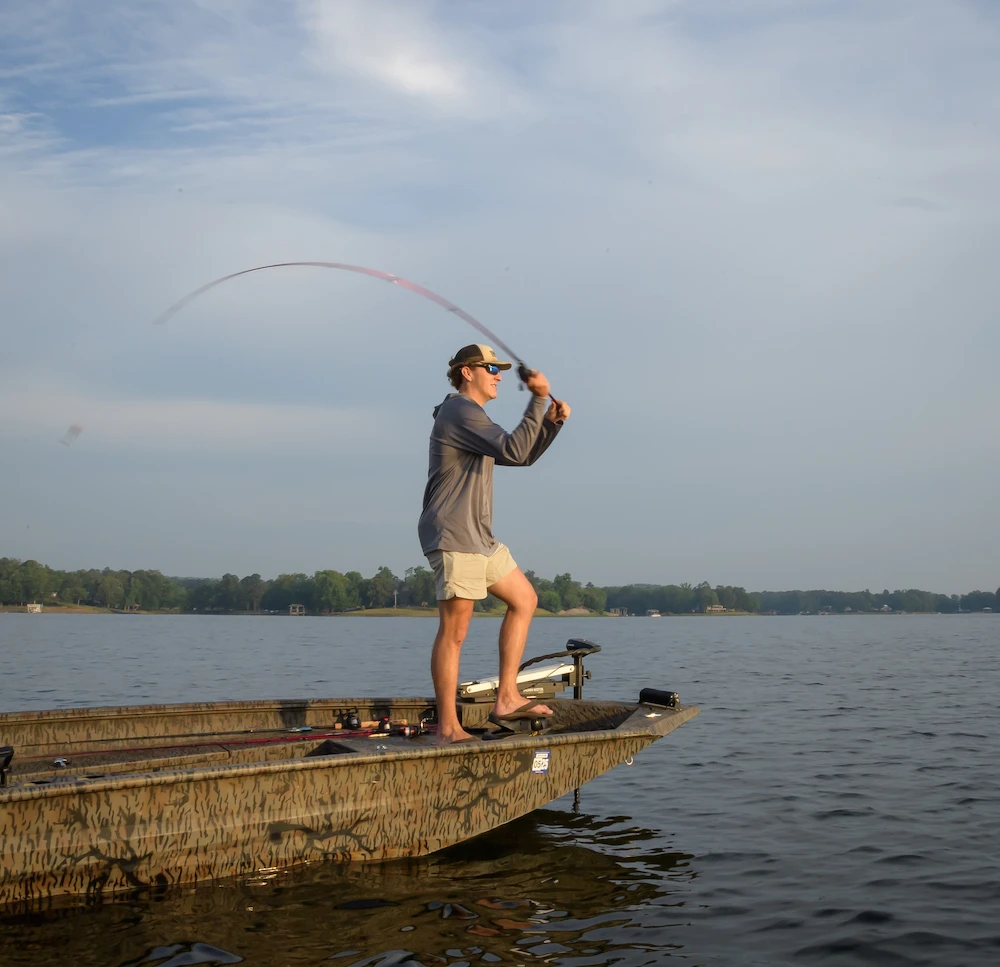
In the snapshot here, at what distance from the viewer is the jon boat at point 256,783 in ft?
14.5

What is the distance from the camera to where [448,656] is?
5.54 m

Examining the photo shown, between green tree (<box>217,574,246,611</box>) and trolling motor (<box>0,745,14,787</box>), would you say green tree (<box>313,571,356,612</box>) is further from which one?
trolling motor (<box>0,745,14,787</box>)

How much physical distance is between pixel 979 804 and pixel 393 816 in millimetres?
4508

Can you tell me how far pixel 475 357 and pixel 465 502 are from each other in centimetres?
84

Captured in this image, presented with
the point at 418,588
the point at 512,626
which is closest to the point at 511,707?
the point at 512,626

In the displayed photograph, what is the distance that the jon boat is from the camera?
4.42 metres

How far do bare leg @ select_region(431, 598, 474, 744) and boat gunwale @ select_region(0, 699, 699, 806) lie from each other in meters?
0.26

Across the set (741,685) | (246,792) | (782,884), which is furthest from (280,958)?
(741,685)

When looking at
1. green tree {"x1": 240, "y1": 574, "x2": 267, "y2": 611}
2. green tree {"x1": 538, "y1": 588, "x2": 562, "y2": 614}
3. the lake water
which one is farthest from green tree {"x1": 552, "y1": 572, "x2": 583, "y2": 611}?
the lake water

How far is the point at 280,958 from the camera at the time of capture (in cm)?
416

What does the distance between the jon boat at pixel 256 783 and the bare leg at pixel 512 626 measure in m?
0.25

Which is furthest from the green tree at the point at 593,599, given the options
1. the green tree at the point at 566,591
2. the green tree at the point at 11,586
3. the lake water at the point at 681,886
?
the lake water at the point at 681,886

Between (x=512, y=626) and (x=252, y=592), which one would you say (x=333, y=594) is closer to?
(x=252, y=592)

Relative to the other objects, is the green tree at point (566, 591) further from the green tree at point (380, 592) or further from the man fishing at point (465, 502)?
the man fishing at point (465, 502)
